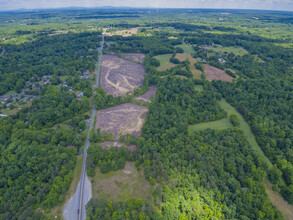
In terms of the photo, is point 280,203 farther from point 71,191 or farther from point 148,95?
point 148,95

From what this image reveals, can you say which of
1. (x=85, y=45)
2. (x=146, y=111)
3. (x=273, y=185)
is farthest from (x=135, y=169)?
(x=85, y=45)

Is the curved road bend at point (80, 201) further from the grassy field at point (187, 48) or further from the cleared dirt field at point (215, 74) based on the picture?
the grassy field at point (187, 48)

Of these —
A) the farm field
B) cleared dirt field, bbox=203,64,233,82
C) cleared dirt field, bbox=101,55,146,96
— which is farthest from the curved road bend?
the farm field

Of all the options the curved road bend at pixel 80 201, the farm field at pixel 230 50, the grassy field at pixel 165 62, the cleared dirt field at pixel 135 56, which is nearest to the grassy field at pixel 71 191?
the curved road bend at pixel 80 201

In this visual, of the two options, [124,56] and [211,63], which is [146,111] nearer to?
[211,63]

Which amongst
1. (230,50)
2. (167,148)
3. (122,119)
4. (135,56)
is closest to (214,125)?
(167,148)

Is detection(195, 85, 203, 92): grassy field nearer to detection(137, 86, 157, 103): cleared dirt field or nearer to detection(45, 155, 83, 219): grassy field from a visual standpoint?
detection(137, 86, 157, 103): cleared dirt field
